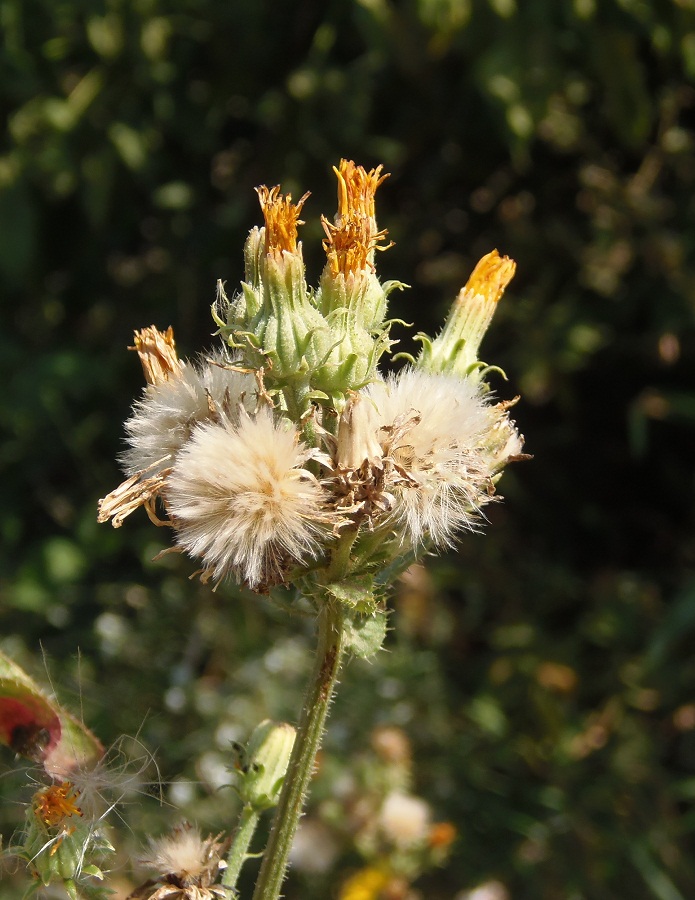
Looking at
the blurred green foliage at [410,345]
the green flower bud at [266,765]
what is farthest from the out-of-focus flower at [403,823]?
the green flower bud at [266,765]

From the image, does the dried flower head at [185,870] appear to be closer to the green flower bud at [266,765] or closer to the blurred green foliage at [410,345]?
the green flower bud at [266,765]

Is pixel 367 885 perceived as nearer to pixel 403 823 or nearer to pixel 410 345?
pixel 403 823

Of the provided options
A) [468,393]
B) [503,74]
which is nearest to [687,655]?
[503,74]

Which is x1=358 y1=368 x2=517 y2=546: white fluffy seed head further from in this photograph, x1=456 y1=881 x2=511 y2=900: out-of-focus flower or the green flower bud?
x1=456 y1=881 x2=511 y2=900: out-of-focus flower

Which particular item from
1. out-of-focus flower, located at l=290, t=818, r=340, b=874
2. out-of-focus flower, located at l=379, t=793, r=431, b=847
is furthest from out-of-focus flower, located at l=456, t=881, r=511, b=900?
out-of-focus flower, located at l=290, t=818, r=340, b=874

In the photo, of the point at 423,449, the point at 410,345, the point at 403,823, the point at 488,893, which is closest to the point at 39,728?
the point at 423,449
